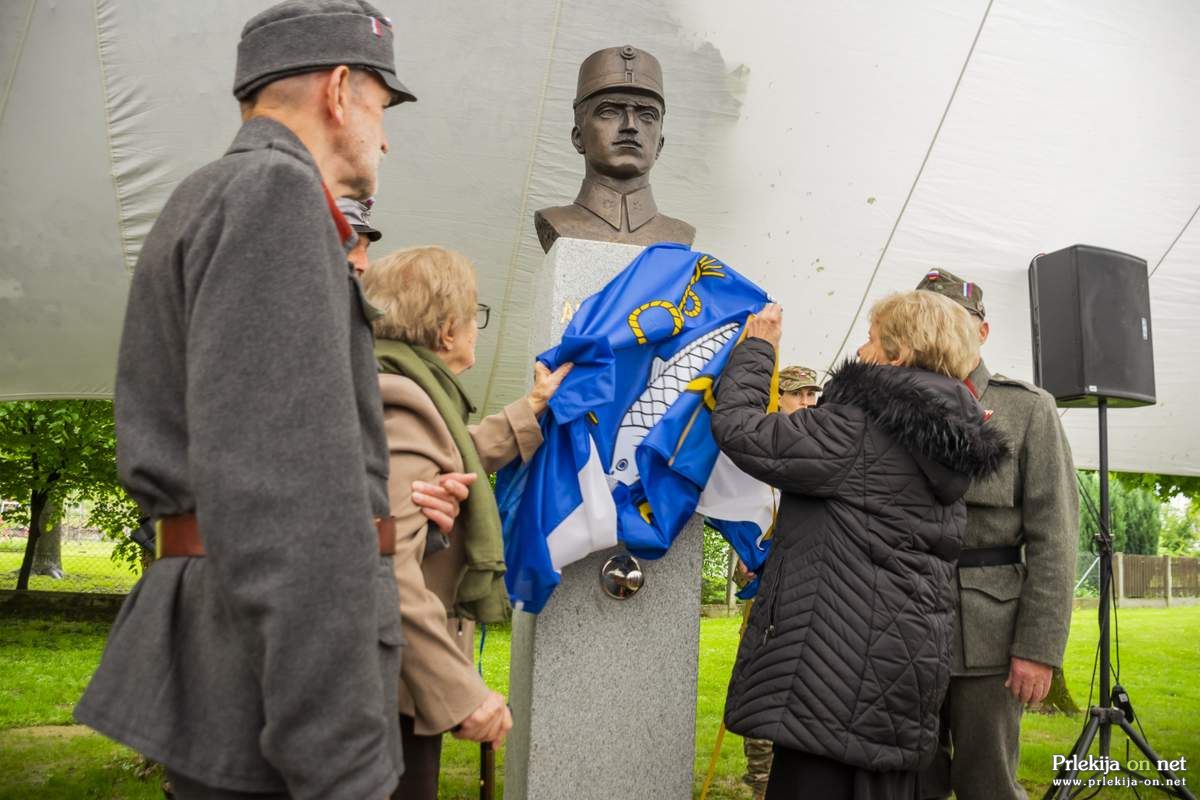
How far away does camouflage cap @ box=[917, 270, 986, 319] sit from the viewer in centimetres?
306

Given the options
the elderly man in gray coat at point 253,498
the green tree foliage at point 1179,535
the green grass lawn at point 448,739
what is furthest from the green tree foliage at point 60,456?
the green tree foliage at point 1179,535

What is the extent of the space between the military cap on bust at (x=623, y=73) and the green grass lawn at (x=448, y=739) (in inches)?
126

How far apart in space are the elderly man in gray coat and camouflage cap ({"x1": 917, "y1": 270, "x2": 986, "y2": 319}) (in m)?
2.35

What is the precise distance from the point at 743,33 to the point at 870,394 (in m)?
3.45

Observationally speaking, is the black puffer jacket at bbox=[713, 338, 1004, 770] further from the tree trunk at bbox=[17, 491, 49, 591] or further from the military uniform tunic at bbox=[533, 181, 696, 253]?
the tree trunk at bbox=[17, 491, 49, 591]

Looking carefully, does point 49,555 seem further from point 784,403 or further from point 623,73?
point 623,73

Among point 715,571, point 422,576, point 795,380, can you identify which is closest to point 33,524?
point 715,571

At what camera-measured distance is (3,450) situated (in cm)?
1116

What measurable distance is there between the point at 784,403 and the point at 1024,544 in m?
1.28

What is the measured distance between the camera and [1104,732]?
3986 mm

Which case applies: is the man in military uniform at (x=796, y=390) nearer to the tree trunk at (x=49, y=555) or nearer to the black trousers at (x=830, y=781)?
the black trousers at (x=830, y=781)

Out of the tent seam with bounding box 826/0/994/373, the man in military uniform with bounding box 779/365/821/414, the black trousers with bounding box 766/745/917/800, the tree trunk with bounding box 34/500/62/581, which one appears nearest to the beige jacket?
the black trousers with bounding box 766/745/917/800

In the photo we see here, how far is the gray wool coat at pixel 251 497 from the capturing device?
3.13 feet

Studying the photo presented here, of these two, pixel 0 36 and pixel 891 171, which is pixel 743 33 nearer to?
pixel 891 171
